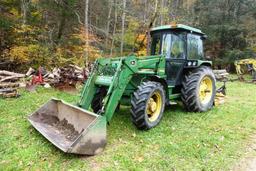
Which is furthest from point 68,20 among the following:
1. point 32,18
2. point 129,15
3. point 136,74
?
point 136,74

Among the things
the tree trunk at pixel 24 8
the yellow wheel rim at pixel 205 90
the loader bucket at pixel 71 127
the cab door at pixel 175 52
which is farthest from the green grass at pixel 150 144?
the tree trunk at pixel 24 8

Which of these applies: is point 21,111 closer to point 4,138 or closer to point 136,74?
point 4,138

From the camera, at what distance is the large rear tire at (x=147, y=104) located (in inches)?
195

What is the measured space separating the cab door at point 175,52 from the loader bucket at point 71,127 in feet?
8.62

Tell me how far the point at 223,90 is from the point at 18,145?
23.8ft

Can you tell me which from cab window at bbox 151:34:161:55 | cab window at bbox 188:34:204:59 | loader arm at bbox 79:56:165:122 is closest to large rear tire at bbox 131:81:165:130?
loader arm at bbox 79:56:165:122

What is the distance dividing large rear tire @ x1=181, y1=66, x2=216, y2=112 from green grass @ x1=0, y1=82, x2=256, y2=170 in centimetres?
24

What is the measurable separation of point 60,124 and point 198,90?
3428 millimetres

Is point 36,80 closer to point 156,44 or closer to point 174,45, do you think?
point 156,44

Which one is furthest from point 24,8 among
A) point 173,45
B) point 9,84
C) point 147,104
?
point 147,104

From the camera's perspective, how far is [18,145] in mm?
4809

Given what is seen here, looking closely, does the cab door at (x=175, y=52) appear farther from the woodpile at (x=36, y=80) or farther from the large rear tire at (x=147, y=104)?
the woodpile at (x=36, y=80)

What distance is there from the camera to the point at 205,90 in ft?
23.7

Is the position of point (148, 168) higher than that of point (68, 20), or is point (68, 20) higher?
point (68, 20)
